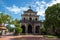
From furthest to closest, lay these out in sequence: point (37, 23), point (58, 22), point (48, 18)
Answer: point (37, 23)
point (48, 18)
point (58, 22)

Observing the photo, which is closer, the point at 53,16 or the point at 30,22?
the point at 53,16

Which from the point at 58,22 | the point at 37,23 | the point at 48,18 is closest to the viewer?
the point at 58,22

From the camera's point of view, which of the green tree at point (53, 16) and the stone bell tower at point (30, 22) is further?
the stone bell tower at point (30, 22)

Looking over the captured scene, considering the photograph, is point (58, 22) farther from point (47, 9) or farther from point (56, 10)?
point (47, 9)

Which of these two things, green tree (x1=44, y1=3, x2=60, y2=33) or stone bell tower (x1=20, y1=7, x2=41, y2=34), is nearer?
green tree (x1=44, y1=3, x2=60, y2=33)

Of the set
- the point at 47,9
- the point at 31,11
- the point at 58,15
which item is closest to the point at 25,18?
the point at 31,11

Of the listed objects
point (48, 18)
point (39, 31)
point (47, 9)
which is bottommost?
point (39, 31)

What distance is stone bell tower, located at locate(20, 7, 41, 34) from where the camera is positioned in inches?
2020

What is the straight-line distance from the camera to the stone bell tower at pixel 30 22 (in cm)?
5131

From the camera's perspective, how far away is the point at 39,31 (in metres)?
51.4

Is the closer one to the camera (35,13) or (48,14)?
(48,14)

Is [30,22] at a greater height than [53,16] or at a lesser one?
lesser

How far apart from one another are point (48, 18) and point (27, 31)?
17.8 meters

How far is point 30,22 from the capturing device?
51469mm
